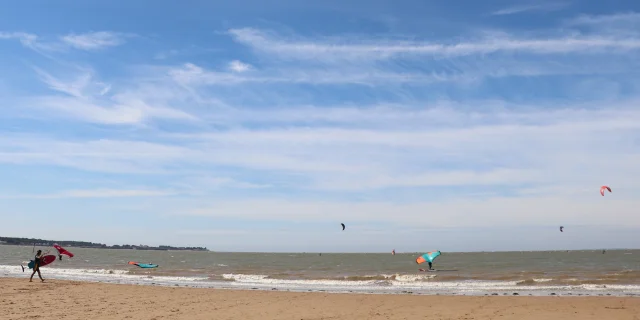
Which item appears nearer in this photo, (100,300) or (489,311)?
(489,311)

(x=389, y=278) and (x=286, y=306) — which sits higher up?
(x=286, y=306)

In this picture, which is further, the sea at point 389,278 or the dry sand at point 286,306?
the sea at point 389,278

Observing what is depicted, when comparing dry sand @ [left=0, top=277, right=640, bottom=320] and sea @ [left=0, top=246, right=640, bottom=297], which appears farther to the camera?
sea @ [left=0, top=246, right=640, bottom=297]

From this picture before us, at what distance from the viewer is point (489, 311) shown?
1451 cm

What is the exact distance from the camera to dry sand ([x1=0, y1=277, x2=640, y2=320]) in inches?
537

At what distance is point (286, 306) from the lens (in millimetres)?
15898

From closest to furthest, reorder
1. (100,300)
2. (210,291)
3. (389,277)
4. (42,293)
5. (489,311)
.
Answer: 1. (489,311)
2. (100,300)
3. (42,293)
4. (210,291)
5. (389,277)

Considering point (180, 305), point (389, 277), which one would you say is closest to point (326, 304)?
point (180, 305)

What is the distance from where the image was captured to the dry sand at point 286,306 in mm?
13633

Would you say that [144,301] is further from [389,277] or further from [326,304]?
[389,277]

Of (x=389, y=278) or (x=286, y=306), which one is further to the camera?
(x=389, y=278)

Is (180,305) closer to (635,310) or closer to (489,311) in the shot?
(489,311)

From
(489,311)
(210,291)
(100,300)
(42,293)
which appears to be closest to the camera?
(489,311)

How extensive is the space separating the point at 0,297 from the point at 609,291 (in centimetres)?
2300
